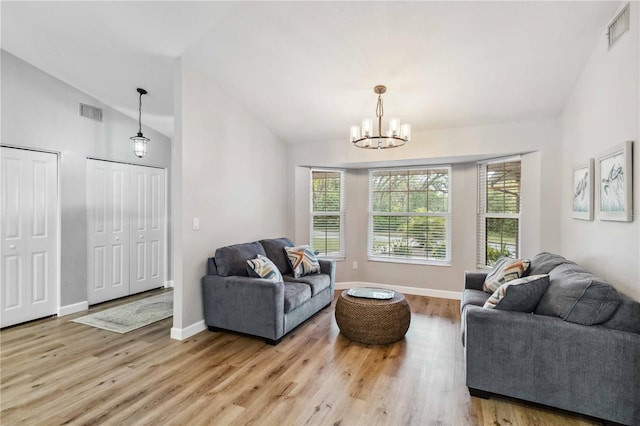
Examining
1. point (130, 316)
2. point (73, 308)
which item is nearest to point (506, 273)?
point (130, 316)

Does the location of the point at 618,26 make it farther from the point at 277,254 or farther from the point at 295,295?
the point at 277,254

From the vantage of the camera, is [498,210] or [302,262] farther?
[498,210]

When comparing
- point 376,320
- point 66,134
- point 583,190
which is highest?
point 66,134

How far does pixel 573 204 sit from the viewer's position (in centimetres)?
330

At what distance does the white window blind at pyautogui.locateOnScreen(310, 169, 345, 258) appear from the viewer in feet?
A: 17.6

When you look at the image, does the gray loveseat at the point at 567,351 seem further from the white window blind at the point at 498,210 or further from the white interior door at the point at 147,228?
the white interior door at the point at 147,228

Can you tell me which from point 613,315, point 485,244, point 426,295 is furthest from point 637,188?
point 426,295

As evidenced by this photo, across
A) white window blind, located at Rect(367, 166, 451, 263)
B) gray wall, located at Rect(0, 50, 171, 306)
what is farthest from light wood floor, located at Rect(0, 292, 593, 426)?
white window blind, located at Rect(367, 166, 451, 263)

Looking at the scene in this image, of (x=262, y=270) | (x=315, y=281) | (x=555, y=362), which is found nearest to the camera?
(x=555, y=362)

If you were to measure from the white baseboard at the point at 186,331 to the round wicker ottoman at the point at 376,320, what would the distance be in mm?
1575

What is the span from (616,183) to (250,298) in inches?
125

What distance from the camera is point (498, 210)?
442 cm

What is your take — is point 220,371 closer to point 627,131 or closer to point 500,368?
point 500,368

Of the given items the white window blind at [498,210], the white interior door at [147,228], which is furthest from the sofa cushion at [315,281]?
the white interior door at [147,228]
